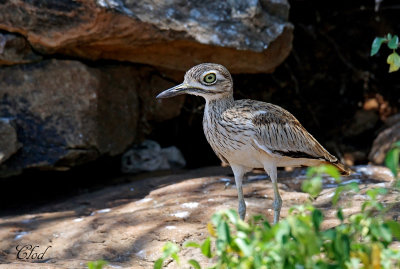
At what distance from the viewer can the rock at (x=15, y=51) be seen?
4879 mm

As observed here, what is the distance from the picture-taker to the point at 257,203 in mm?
4359

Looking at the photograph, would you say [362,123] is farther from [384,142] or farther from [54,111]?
[54,111]

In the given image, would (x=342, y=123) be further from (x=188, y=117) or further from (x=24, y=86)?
(x=24, y=86)

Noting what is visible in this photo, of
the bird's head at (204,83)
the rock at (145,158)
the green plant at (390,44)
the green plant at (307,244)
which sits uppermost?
the green plant at (390,44)

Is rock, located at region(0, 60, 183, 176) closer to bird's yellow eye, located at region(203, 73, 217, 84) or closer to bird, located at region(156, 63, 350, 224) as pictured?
bird, located at region(156, 63, 350, 224)

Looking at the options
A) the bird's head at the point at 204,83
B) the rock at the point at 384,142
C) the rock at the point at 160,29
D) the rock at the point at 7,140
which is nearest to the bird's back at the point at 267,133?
the bird's head at the point at 204,83

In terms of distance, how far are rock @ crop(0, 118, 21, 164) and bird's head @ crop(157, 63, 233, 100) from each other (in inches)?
64.7

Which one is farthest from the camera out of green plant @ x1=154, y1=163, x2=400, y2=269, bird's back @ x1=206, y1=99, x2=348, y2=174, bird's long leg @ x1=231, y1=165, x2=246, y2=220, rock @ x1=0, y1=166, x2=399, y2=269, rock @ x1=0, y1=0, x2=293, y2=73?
rock @ x1=0, y1=0, x2=293, y2=73

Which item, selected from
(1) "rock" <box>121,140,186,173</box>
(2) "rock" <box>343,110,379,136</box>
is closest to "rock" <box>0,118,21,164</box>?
(1) "rock" <box>121,140,186,173</box>

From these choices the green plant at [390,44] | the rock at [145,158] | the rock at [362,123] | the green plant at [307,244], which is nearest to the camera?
the green plant at [307,244]

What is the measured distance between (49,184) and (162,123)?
151cm

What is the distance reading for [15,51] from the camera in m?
4.99

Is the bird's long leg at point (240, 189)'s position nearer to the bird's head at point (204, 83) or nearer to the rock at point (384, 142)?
the bird's head at point (204, 83)

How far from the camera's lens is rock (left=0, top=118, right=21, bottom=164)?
15.9 ft
